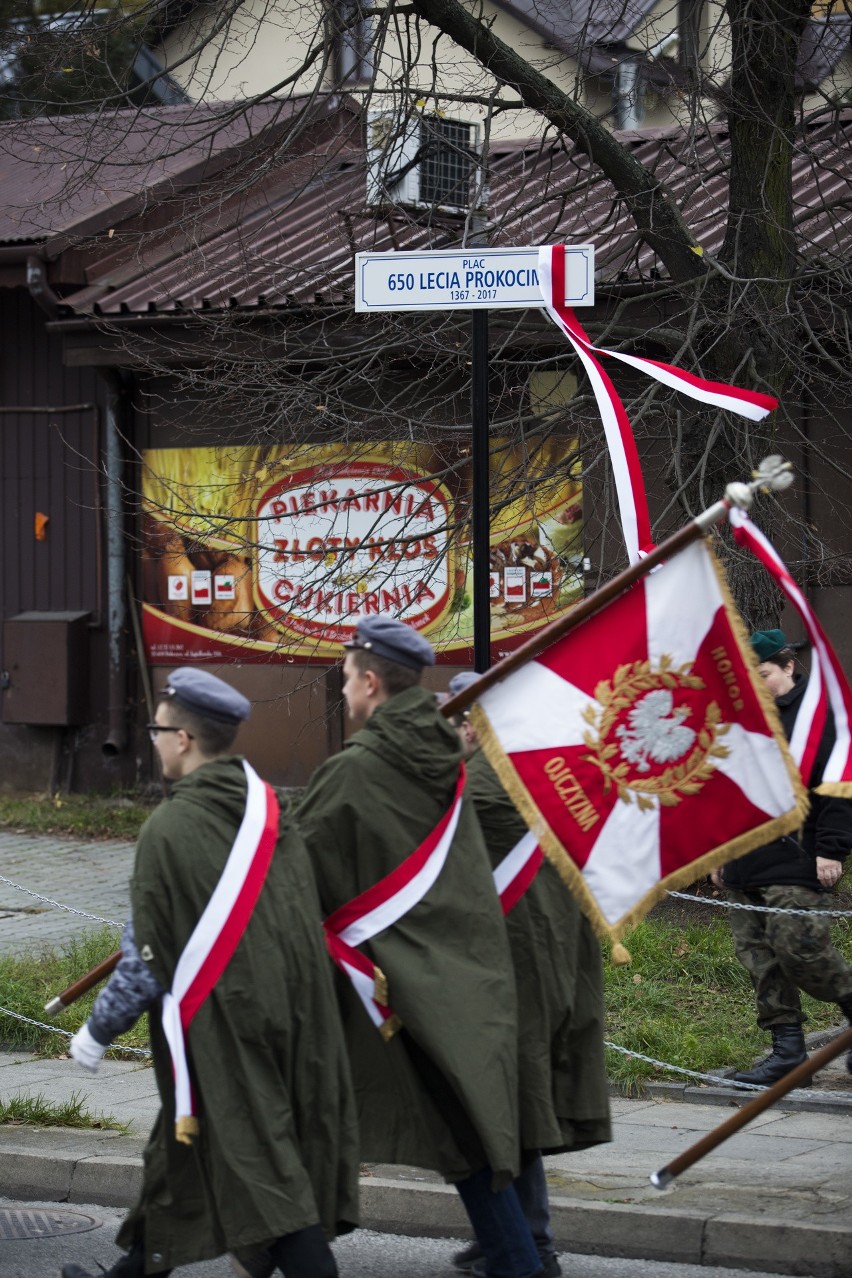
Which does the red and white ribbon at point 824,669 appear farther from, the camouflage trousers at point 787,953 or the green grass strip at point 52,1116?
the green grass strip at point 52,1116

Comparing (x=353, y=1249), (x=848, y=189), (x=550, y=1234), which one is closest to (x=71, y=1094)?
(x=353, y=1249)

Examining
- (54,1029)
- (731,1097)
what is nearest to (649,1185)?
(731,1097)

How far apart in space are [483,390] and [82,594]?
27.6ft

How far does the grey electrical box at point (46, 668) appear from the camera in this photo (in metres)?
14.1

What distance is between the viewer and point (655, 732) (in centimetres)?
473

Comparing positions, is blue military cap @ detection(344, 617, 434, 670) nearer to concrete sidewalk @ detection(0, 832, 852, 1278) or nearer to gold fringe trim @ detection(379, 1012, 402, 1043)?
gold fringe trim @ detection(379, 1012, 402, 1043)

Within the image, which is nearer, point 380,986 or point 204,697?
point 204,697

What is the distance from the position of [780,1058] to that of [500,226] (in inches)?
197

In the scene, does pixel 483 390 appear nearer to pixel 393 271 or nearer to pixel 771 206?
pixel 393 271

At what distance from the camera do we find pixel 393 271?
251 inches

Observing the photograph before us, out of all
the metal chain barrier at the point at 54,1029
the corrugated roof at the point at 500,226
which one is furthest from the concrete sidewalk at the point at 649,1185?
the corrugated roof at the point at 500,226

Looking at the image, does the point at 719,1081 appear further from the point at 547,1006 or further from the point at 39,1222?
the point at 39,1222

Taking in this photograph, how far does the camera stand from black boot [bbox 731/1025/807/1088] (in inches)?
268

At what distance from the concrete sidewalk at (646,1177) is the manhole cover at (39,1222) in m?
0.15
